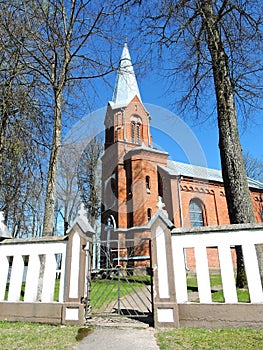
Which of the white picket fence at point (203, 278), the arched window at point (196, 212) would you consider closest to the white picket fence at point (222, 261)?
the white picket fence at point (203, 278)

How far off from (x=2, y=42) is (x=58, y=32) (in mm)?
1646

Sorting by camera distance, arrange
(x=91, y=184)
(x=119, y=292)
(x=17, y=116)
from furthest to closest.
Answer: (x=91, y=184), (x=17, y=116), (x=119, y=292)

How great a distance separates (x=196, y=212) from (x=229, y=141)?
1535 cm

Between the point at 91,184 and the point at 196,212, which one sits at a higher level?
the point at 91,184

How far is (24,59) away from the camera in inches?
319

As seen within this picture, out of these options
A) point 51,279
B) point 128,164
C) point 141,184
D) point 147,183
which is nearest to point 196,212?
point 147,183

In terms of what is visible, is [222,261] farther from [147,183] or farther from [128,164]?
[128,164]

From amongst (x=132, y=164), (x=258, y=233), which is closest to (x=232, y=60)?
(x=258, y=233)

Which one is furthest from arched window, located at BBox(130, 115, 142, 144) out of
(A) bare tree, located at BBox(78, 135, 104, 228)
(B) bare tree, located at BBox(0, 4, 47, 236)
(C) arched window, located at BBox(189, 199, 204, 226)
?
(B) bare tree, located at BBox(0, 4, 47, 236)

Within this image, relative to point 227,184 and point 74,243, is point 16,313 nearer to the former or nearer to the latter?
point 74,243

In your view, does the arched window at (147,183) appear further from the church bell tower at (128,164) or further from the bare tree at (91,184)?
the bare tree at (91,184)

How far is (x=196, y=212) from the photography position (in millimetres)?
20891

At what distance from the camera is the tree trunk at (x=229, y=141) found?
19.3 feet

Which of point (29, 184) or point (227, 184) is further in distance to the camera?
point (29, 184)
